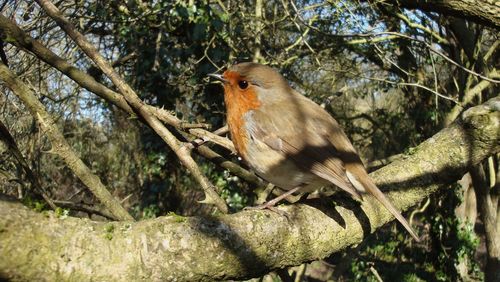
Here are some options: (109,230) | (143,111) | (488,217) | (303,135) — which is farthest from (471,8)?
(488,217)

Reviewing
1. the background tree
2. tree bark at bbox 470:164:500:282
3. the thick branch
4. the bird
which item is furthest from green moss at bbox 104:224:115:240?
tree bark at bbox 470:164:500:282

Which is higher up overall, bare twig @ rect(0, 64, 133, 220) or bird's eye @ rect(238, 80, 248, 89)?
bare twig @ rect(0, 64, 133, 220)

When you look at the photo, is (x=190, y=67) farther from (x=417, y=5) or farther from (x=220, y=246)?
A: (x=220, y=246)

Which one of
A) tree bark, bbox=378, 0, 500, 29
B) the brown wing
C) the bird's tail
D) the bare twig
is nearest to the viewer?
the bare twig

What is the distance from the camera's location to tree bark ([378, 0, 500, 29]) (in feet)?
11.8

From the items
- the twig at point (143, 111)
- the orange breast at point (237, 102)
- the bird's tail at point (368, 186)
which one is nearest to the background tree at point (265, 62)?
the orange breast at point (237, 102)

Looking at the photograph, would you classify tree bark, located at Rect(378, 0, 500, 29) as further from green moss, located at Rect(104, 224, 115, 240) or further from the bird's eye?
green moss, located at Rect(104, 224, 115, 240)

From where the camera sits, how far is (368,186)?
260cm

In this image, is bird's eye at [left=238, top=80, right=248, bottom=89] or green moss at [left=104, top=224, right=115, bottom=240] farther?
bird's eye at [left=238, top=80, right=248, bottom=89]

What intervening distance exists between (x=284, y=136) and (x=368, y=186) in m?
0.63

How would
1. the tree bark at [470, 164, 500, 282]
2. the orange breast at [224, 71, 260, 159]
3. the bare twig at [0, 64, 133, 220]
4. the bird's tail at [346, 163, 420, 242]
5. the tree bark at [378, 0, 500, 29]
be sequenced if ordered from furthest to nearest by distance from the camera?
the tree bark at [470, 164, 500, 282], the tree bark at [378, 0, 500, 29], the orange breast at [224, 71, 260, 159], the bird's tail at [346, 163, 420, 242], the bare twig at [0, 64, 133, 220]

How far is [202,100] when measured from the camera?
7047mm

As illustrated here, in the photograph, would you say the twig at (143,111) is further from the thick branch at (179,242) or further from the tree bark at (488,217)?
the tree bark at (488,217)

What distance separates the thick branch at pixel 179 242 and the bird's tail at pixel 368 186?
7cm
